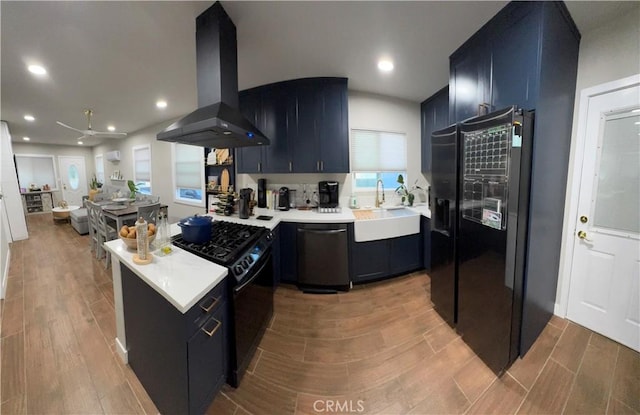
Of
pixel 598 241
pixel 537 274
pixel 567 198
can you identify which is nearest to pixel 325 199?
pixel 537 274

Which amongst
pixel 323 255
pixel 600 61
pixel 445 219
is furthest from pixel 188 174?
pixel 600 61

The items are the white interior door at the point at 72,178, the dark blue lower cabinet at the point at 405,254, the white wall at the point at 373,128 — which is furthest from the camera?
the white interior door at the point at 72,178

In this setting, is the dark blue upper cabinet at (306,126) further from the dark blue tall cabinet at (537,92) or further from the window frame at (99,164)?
the window frame at (99,164)

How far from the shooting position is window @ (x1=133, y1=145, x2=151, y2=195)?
18.1ft

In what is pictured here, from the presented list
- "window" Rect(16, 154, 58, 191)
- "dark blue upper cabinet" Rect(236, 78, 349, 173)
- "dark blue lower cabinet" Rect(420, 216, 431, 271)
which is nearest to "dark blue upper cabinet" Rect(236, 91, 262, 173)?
"dark blue upper cabinet" Rect(236, 78, 349, 173)

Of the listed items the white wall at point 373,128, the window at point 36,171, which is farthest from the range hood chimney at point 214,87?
the window at point 36,171

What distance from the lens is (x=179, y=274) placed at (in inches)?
46.1

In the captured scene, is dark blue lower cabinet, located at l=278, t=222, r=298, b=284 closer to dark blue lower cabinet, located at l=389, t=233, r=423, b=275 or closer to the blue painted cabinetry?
dark blue lower cabinet, located at l=389, t=233, r=423, b=275

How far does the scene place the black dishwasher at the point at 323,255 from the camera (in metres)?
2.38

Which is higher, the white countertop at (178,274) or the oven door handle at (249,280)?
the white countertop at (178,274)

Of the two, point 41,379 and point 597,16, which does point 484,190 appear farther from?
point 41,379

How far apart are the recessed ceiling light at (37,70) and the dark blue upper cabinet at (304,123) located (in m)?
2.15

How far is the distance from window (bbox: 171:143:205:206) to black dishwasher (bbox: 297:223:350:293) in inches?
109

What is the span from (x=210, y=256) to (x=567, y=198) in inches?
115
